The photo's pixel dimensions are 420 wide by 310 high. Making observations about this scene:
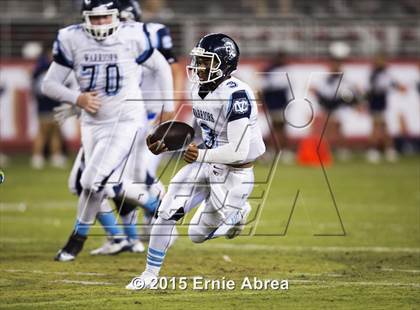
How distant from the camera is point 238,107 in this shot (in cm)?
705

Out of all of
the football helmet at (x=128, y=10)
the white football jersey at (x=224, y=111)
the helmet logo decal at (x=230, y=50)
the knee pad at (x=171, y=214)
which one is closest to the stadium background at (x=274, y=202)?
the knee pad at (x=171, y=214)

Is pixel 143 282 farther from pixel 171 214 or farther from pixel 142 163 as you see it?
pixel 142 163

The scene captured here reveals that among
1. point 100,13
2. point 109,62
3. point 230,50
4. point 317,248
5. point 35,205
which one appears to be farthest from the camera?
point 35,205

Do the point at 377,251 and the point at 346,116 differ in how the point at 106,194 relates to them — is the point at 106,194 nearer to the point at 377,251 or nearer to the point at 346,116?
the point at 377,251

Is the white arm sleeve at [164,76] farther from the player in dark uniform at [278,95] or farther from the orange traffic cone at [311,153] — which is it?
the player in dark uniform at [278,95]

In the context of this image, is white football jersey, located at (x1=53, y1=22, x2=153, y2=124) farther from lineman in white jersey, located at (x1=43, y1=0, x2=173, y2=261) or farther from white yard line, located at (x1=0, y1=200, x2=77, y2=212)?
white yard line, located at (x1=0, y1=200, x2=77, y2=212)

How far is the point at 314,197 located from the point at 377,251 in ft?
13.8

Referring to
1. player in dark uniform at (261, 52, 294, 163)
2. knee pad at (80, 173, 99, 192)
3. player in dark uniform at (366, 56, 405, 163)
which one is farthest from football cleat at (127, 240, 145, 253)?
player in dark uniform at (366, 56, 405, 163)

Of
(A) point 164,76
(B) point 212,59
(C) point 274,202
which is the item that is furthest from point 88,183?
(C) point 274,202

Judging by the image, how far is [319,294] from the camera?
7035mm

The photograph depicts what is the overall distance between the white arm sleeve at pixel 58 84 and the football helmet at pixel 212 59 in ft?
5.65

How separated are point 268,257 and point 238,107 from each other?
2211 mm

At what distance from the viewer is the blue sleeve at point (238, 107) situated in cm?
704

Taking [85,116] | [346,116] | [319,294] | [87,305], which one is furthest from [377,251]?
[346,116]
